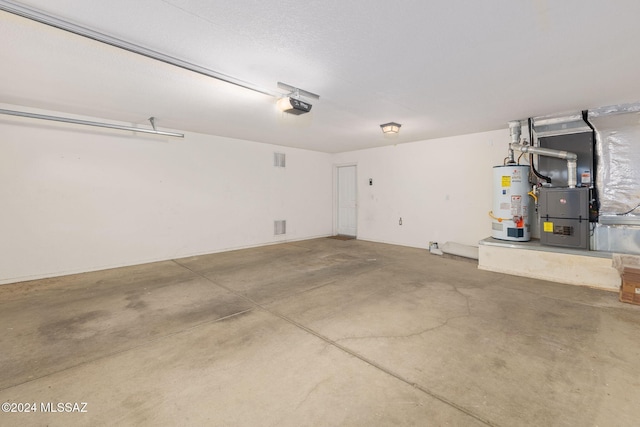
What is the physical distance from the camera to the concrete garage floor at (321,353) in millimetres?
1562

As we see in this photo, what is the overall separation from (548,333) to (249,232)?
5.45 m

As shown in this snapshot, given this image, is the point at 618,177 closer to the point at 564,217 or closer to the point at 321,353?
the point at 564,217

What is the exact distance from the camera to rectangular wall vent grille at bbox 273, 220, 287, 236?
6816 mm

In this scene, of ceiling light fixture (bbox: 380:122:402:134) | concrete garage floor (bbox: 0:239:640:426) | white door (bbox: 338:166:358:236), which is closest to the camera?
concrete garage floor (bbox: 0:239:640:426)

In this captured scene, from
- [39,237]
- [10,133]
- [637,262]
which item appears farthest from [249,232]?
[637,262]

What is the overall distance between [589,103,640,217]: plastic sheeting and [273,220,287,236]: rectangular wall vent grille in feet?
19.3

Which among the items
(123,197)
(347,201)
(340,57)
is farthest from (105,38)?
(347,201)

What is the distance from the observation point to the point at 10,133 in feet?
12.5

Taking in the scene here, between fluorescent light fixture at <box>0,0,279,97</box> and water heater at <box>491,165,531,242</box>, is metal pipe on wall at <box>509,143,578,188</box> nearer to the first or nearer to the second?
water heater at <box>491,165,531,242</box>

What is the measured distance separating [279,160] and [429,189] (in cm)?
368

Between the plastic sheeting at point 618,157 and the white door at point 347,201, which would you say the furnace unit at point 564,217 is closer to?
the plastic sheeting at point 618,157

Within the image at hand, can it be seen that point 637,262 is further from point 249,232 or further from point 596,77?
point 249,232

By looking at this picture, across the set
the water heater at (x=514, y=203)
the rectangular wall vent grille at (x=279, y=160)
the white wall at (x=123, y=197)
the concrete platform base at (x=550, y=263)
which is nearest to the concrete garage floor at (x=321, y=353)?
the concrete platform base at (x=550, y=263)

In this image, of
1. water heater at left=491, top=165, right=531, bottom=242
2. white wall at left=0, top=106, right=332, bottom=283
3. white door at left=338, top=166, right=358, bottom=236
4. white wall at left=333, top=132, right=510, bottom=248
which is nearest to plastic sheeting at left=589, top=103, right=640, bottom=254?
water heater at left=491, top=165, right=531, bottom=242
